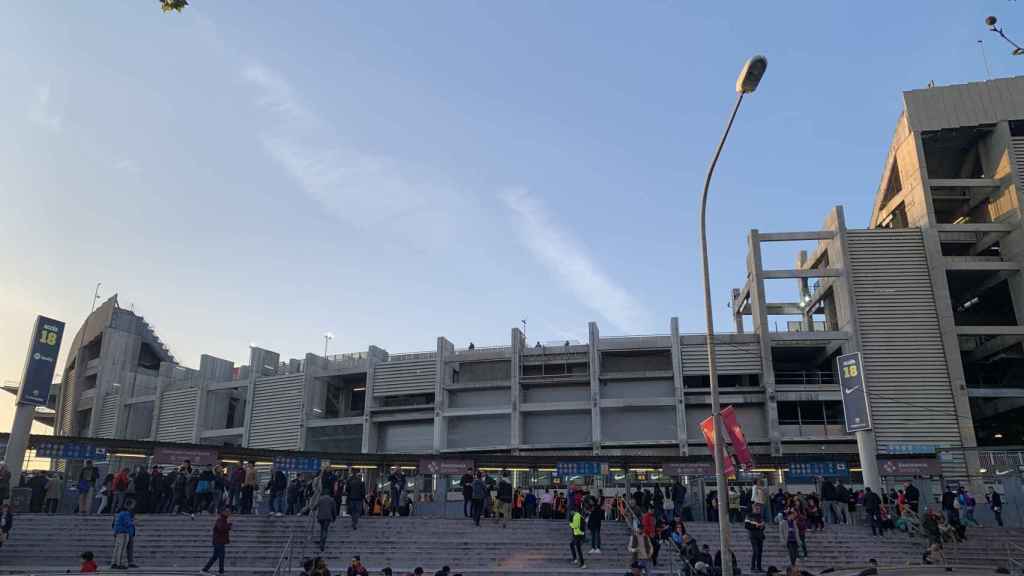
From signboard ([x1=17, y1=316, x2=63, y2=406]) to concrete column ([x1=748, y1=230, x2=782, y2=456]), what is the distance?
39.5 metres

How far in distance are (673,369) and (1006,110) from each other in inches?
1089

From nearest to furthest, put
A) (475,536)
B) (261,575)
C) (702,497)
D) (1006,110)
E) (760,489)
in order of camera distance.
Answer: (261,575) → (760,489) → (475,536) → (702,497) → (1006,110)

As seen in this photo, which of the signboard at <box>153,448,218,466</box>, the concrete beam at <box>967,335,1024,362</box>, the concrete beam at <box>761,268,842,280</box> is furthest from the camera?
the concrete beam at <box>761,268,842,280</box>

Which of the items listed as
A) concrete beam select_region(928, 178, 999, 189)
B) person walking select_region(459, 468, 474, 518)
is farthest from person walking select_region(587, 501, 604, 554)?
concrete beam select_region(928, 178, 999, 189)

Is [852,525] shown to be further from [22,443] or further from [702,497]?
[22,443]

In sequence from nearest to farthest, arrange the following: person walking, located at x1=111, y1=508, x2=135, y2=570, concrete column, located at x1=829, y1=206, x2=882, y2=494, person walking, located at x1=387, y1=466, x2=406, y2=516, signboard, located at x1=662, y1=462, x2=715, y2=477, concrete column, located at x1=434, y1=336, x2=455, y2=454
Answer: person walking, located at x1=111, y1=508, x2=135, y2=570 → person walking, located at x1=387, y1=466, x2=406, y2=516 → signboard, located at x1=662, y1=462, x2=715, y2=477 → concrete column, located at x1=829, y1=206, x2=882, y2=494 → concrete column, located at x1=434, y1=336, x2=455, y2=454

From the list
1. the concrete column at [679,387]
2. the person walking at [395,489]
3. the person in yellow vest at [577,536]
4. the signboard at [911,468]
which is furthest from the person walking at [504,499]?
the concrete column at [679,387]

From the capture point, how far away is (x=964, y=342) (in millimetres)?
52594

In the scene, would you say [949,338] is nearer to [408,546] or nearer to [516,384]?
[516,384]

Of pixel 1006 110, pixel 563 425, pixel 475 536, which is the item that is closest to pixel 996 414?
pixel 1006 110

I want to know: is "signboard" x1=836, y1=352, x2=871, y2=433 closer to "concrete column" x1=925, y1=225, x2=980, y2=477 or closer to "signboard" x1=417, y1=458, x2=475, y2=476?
"signboard" x1=417, y1=458, x2=475, y2=476

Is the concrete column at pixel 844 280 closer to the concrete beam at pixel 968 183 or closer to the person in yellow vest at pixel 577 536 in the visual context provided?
the concrete beam at pixel 968 183

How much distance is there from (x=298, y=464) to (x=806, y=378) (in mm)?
37887

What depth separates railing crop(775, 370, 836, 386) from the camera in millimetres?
53406
